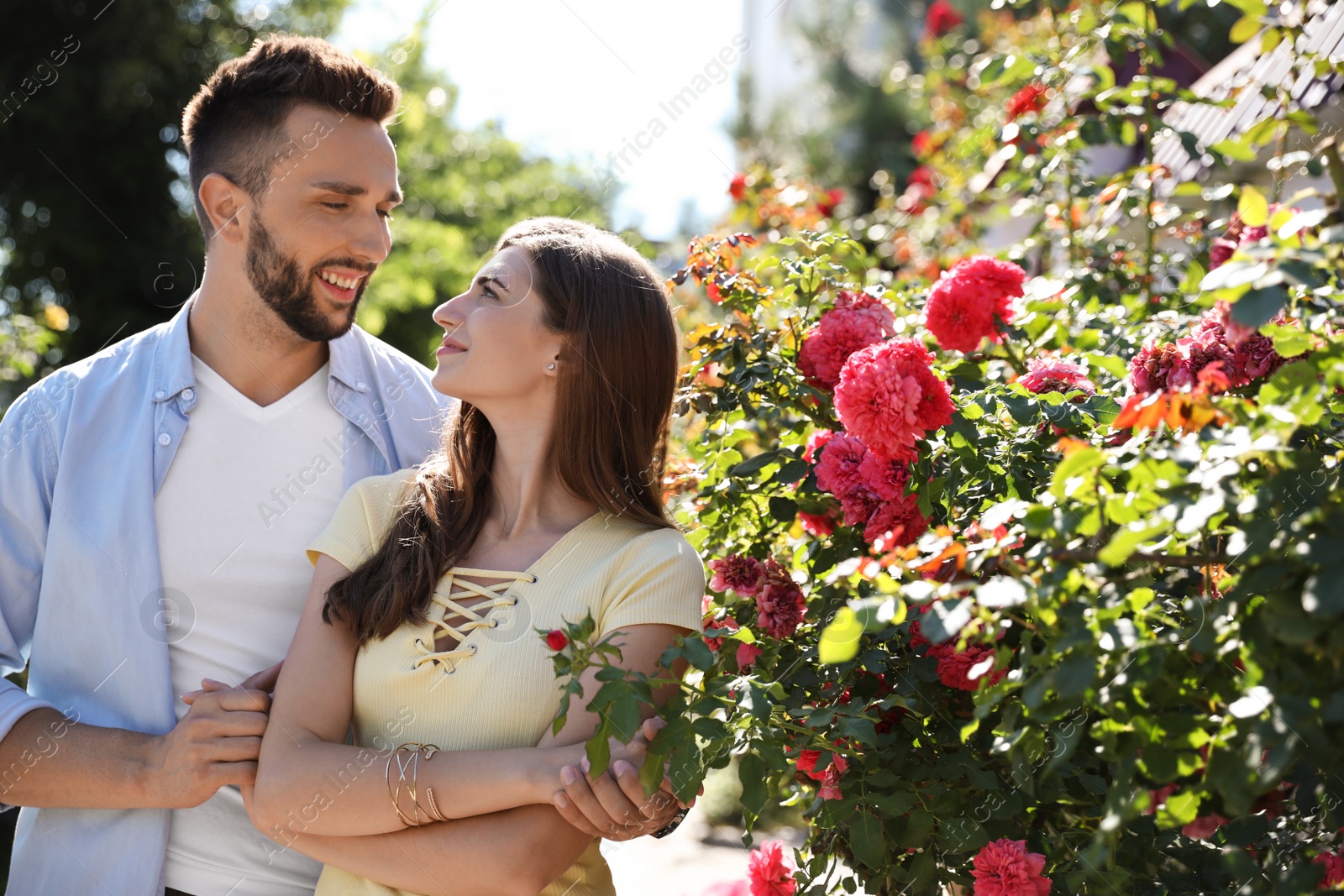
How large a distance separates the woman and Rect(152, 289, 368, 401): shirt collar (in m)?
0.36

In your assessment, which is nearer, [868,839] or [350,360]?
[868,839]

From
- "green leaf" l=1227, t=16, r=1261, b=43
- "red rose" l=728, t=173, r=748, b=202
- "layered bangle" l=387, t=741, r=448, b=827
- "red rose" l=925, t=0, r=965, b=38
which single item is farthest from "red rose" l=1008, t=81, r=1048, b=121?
"red rose" l=925, t=0, r=965, b=38

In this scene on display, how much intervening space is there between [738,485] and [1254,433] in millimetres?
1096

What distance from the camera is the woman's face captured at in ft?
6.42

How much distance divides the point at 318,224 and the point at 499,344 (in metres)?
0.61

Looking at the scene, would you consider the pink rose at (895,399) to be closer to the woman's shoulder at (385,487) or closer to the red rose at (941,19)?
the woman's shoulder at (385,487)

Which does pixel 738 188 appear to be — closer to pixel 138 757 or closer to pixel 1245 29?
pixel 1245 29

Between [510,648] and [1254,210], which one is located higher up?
[1254,210]

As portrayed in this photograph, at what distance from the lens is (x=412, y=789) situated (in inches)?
65.1

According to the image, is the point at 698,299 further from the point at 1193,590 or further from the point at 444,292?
the point at 1193,590

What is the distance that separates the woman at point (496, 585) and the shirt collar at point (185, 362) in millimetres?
359

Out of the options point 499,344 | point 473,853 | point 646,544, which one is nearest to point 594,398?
point 499,344

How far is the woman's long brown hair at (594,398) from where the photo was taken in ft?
6.50

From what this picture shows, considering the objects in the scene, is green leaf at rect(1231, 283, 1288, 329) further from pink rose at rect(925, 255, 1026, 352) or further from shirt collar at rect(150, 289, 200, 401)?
shirt collar at rect(150, 289, 200, 401)
